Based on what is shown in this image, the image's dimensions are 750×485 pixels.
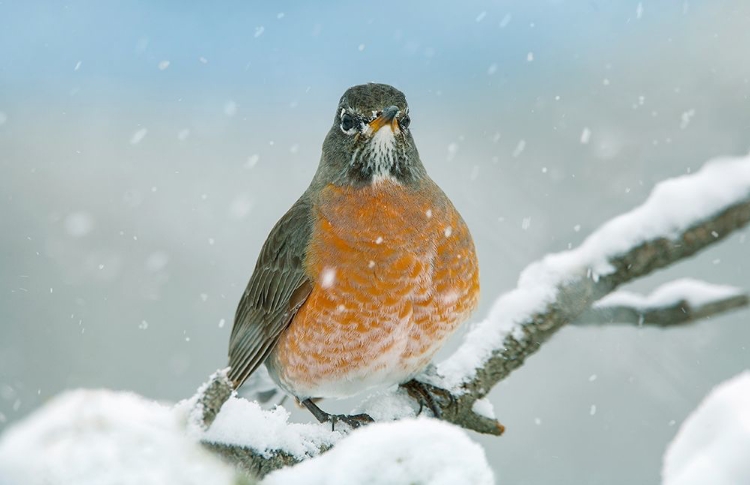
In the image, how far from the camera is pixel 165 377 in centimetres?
716

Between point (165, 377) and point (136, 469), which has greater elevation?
point (165, 377)

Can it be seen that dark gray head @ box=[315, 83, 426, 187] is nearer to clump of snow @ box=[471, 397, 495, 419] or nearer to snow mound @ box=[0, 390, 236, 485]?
clump of snow @ box=[471, 397, 495, 419]

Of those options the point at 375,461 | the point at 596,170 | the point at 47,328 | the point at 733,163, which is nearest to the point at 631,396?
the point at 596,170

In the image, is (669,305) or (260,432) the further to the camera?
(669,305)

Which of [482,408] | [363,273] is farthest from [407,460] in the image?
[363,273]

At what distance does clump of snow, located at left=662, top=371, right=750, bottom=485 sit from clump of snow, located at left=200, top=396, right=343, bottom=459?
129 cm

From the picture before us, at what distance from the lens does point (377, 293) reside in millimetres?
3303

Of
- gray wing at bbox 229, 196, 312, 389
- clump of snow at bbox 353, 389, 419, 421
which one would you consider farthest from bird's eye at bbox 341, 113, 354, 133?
clump of snow at bbox 353, 389, 419, 421

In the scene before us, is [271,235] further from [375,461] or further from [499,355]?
[375,461]

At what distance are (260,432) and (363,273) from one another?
1186 mm

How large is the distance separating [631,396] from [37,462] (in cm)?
667

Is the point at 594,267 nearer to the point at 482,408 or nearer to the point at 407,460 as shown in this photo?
the point at 482,408

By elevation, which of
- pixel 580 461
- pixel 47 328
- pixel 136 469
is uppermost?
pixel 47 328

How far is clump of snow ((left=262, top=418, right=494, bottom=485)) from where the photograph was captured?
821 mm
